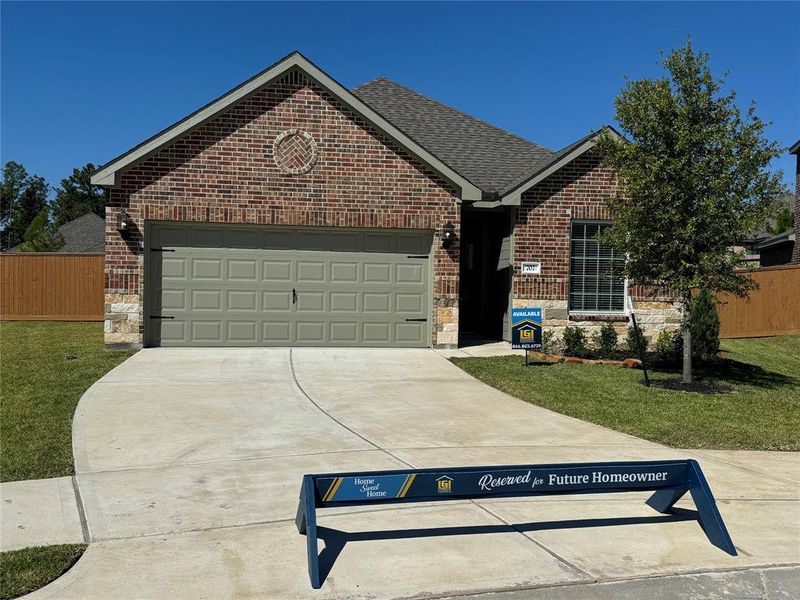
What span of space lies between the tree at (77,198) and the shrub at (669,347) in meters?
66.2

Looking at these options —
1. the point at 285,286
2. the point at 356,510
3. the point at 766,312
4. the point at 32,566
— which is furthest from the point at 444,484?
the point at 766,312

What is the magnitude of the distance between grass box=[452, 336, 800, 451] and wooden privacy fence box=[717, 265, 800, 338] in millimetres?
5197

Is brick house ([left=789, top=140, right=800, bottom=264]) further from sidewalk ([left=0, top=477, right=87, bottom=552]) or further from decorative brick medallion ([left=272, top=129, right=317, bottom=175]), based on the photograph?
sidewalk ([left=0, top=477, right=87, bottom=552])

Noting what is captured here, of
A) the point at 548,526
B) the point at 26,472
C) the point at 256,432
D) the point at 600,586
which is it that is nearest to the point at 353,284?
the point at 256,432

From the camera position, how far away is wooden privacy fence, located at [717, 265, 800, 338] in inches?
829

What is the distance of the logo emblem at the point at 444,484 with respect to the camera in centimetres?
518

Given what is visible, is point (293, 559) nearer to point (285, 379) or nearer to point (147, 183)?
point (285, 379)

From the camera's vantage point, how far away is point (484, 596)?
14.6 ft

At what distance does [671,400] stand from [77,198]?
73565mm

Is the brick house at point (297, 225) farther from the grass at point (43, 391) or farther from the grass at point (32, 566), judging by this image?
the grass at point (32, 566)

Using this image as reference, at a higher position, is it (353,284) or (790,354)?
(353,284)

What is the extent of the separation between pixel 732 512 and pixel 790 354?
14.1m

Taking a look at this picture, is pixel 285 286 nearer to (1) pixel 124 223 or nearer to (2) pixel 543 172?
(1) pixel 124 223

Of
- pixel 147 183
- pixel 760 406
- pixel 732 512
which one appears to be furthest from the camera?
pixel 147 183
